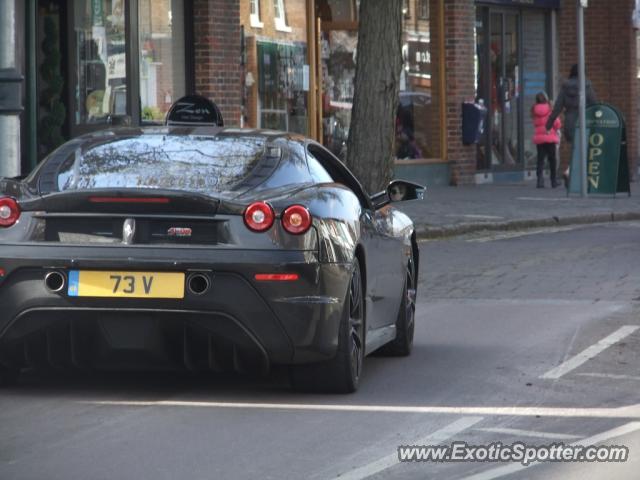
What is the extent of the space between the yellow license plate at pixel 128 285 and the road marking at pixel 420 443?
1.35 meters

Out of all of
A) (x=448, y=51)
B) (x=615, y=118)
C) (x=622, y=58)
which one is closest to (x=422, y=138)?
(x=448, y=51)

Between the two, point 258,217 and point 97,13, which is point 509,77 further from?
point 258,217

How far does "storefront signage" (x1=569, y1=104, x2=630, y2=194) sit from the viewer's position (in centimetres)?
2439

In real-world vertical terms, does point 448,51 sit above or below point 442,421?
above

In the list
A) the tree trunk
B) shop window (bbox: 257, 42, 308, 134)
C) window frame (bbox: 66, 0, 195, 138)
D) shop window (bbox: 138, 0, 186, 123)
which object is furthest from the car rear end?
shop window (bbox: 257, 42, 308, 134)

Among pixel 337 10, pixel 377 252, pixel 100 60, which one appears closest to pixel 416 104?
pixel 337 10

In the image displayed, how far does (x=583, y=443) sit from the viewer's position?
6734 millimetres

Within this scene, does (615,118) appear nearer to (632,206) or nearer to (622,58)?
(632,206)

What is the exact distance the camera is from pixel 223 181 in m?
7.89

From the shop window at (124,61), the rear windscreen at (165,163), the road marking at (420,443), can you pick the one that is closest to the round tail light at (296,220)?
the rear windscreen at (165,163)

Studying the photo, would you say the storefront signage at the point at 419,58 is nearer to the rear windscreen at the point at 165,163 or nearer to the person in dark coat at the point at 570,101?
the person in dark coat at the point at 570,101

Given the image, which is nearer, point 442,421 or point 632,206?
point 442,421

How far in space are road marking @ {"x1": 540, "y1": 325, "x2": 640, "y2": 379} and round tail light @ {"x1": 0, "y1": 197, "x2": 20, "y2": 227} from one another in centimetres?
287

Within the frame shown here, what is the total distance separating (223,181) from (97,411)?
4.07ft
